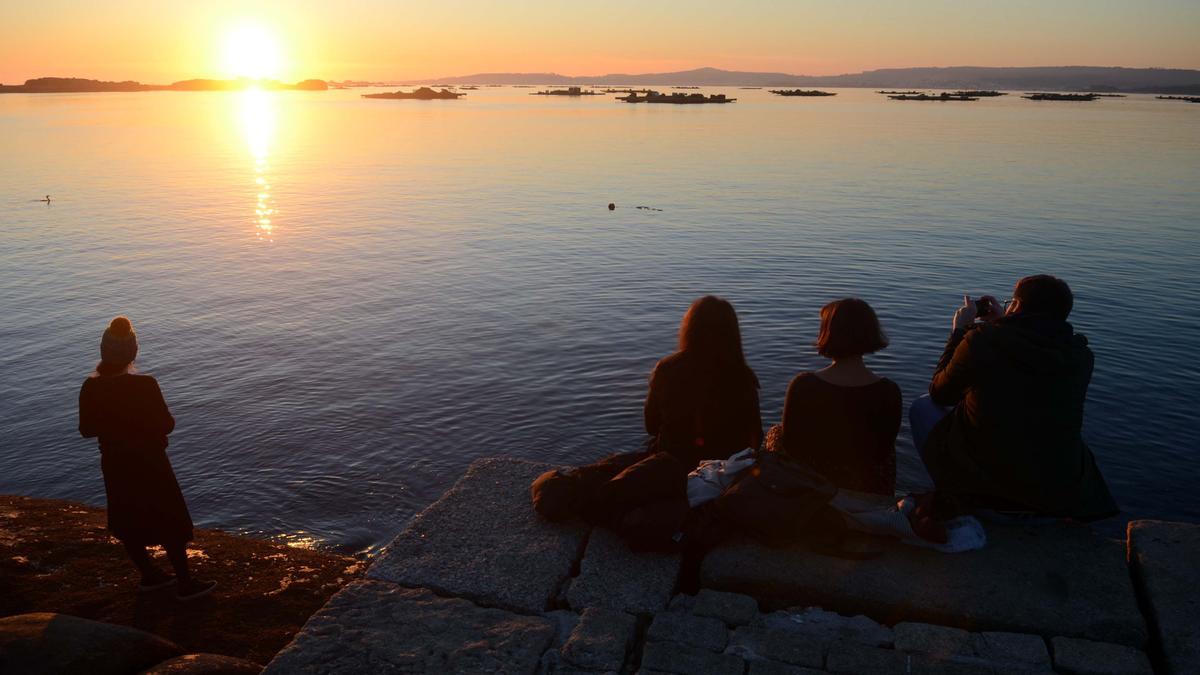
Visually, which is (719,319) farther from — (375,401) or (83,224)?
(83,224)

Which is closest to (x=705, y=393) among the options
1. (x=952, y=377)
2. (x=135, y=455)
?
(x=952, y=377)

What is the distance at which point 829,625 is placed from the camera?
5344mm

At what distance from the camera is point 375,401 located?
14.3 metres

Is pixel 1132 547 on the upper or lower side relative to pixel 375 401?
upper

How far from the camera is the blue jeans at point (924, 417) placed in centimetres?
654

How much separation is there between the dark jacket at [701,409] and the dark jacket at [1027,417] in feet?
5.17

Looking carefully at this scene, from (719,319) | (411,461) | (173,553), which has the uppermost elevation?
(719,319)

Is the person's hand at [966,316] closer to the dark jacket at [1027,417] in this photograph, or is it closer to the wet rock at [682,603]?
the dark jacket at [1027,417]

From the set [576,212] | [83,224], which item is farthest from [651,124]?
[83,224]

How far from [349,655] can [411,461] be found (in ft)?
24.3

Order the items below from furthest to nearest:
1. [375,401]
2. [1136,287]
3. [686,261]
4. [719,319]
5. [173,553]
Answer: [686,261]
[1136,287]
[375,401]
[173,553]
[719,319]

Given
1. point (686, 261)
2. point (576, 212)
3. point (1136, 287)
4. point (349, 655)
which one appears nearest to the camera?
point (349, 655)

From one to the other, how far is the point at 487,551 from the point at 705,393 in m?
2.13

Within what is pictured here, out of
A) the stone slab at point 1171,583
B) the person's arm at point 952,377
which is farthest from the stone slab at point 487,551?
the stone slab at point 1171,583
